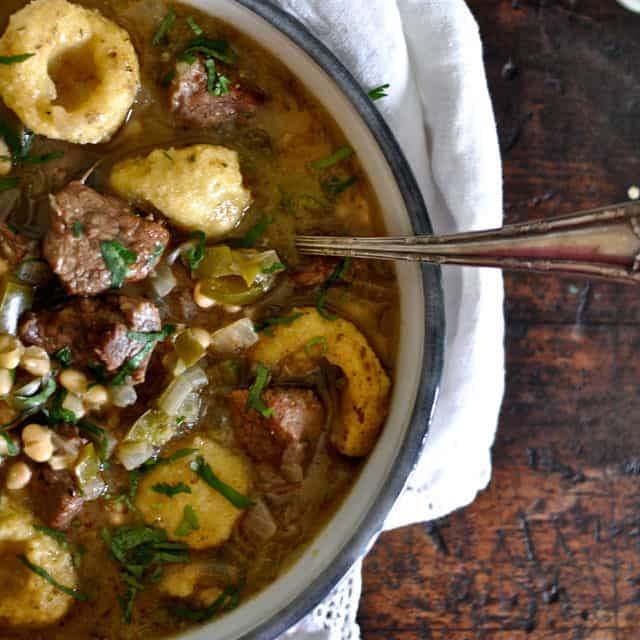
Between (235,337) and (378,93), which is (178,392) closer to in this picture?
(235,337)

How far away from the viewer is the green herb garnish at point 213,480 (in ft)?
9.23

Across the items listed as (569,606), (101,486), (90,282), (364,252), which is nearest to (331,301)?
(364,252)

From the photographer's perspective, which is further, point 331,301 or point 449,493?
point 449,493

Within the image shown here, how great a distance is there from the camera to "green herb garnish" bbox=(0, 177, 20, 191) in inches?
107

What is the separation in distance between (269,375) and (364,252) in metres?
0.53

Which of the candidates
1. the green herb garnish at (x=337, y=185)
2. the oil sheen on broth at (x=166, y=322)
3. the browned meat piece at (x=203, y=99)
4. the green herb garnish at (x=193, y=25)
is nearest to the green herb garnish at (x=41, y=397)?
the oil sheen on broth at (x=166, y=322)

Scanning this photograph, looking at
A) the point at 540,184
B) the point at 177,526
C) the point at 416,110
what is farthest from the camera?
the point at 540,184

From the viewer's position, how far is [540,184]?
353 cm

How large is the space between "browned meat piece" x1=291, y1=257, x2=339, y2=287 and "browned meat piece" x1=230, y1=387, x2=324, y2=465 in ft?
1.20

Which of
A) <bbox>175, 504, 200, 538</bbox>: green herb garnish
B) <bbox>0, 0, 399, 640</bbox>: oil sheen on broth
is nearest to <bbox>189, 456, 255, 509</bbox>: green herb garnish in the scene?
A: <bbox>0, 0, 399, 640</bbox>: oil sheen on broth

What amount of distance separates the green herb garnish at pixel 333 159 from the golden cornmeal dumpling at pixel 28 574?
1.50m

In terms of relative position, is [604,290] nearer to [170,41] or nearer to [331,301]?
[331,301]

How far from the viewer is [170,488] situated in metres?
2.80

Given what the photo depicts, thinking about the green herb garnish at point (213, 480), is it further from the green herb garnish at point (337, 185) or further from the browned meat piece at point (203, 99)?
the browned meat piece at point (203, 99)
